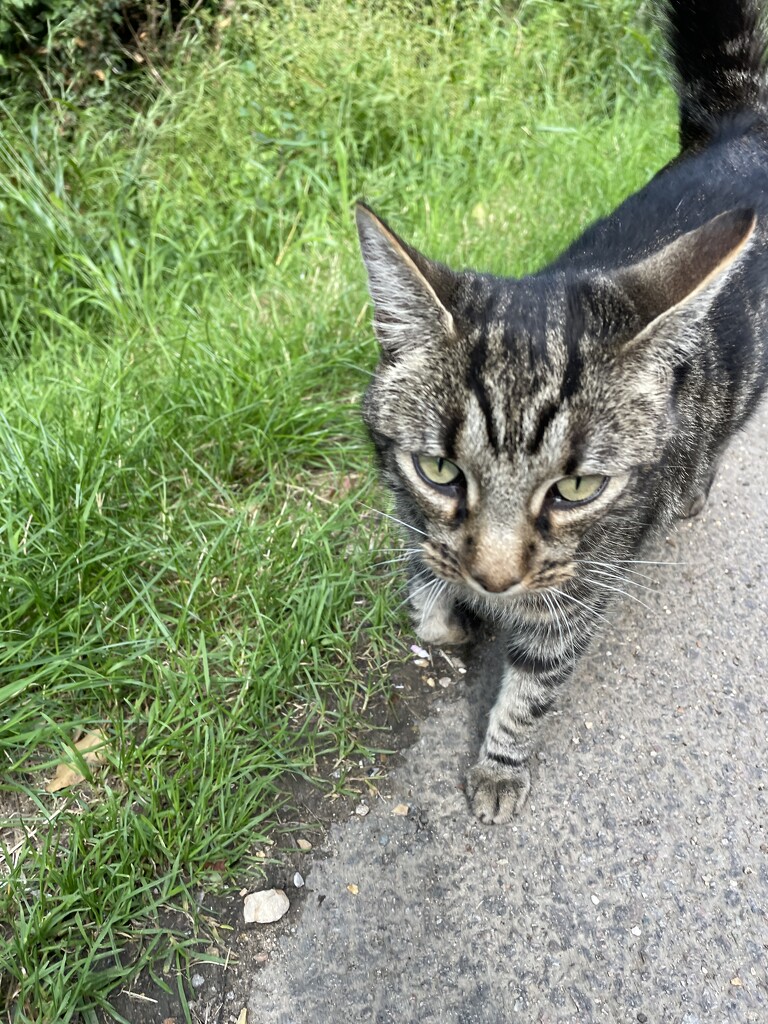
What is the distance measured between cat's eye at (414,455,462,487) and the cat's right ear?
10.5 inches

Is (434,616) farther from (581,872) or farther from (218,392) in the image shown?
(218,392)

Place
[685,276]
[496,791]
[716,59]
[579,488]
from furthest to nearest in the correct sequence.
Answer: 1. [716,59]
2. [496,791]
3. [579,488]
4. [685,276]

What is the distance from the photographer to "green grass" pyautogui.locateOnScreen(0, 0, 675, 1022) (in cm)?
178

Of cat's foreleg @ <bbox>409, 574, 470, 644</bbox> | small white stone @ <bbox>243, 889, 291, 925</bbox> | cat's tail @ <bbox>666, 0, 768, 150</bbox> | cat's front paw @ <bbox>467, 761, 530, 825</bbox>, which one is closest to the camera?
small white stone @ <bbox>243, 889, 291, 925</bbox>


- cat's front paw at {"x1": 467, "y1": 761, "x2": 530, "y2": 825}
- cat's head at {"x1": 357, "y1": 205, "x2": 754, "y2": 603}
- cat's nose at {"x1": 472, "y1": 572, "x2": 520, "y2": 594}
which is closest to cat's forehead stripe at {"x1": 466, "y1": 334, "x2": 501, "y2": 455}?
cat's head at {"x1": 357, "y1": 205, "x2": 754, "y2": 603}

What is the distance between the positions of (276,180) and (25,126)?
1.48 meters

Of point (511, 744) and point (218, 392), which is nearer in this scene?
point (511, 744)

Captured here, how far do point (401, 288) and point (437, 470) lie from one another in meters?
0.41

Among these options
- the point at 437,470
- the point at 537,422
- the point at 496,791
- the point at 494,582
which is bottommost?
the point at 496,791

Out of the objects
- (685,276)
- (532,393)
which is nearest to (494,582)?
(532,393)

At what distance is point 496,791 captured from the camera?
6.11 ft

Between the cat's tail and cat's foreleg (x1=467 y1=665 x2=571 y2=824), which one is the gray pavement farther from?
the cat's tail

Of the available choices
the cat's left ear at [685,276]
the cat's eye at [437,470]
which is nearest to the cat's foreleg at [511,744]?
the cat's eye at [437,470]

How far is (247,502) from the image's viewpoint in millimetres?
2496
